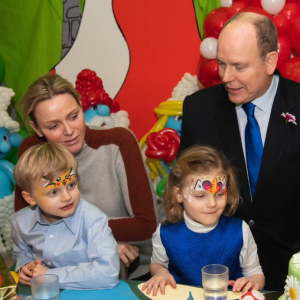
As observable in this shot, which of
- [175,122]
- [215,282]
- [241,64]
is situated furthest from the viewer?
[175,122]

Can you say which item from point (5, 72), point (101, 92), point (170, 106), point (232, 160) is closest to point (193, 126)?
point (232, 160)

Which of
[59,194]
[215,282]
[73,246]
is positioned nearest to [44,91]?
[59,194]

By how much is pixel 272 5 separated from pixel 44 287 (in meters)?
2.26

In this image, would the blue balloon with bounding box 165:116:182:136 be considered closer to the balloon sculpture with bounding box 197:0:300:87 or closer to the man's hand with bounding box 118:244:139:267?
the balloon sculpture with bounding box 197:0:300:87

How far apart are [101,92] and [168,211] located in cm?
200

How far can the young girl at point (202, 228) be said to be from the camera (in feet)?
7.38

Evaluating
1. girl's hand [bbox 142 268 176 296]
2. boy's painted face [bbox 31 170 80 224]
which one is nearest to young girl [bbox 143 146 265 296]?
girl's hand [bbox 142 268 176 296]

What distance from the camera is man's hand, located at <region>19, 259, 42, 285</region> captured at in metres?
2.19

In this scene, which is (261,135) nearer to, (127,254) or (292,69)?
(292,69)

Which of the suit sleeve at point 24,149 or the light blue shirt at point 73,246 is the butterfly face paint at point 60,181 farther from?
the suit sleeve at point 24,149

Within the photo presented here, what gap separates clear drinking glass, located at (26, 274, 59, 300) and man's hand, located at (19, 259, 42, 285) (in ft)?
0.80

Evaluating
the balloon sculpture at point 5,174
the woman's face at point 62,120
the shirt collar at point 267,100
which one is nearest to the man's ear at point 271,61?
the shirt collar at point 267,100

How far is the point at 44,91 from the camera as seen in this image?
274 centimetres

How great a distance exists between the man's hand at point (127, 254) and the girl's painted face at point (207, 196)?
23.3 inches
